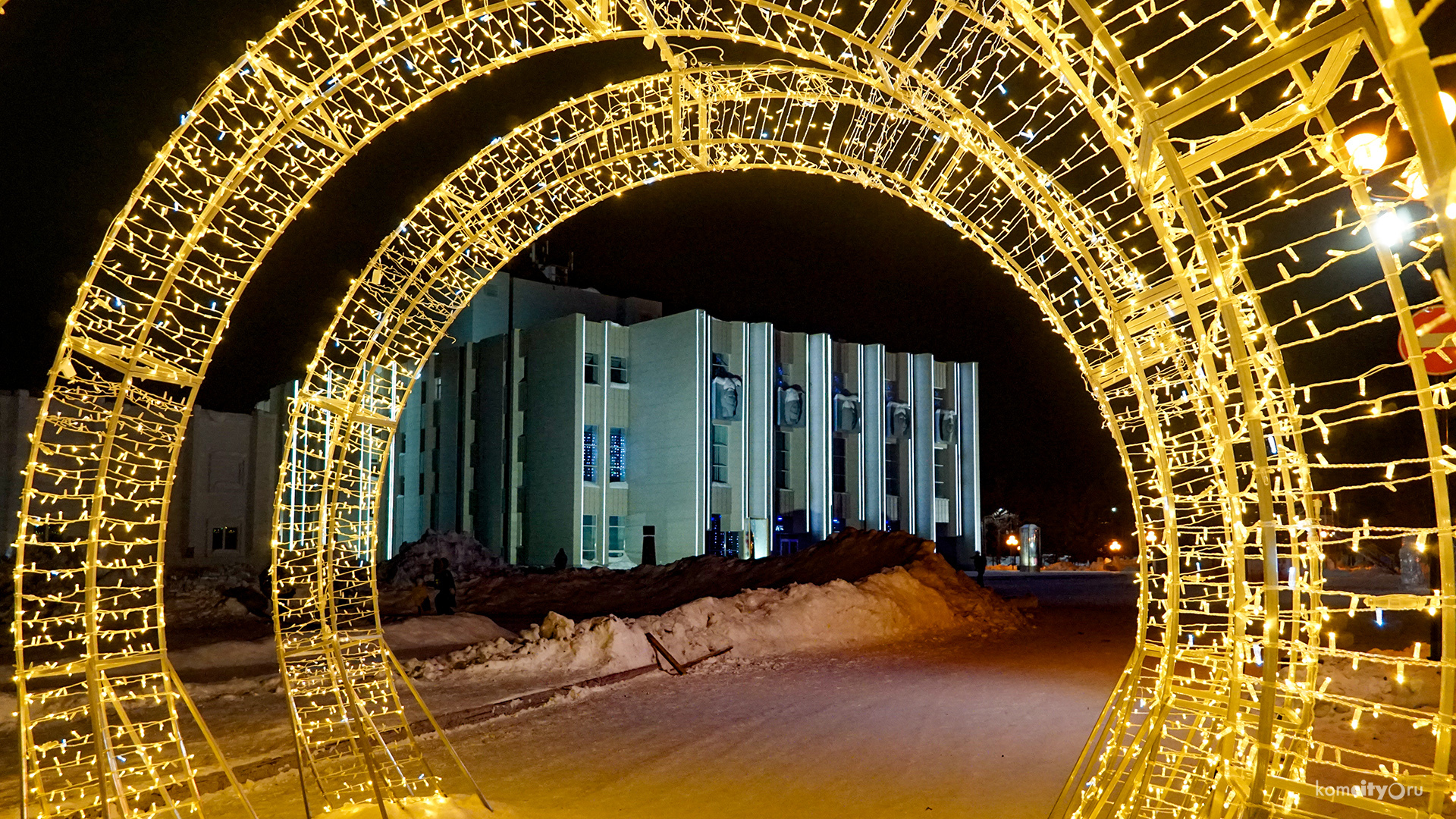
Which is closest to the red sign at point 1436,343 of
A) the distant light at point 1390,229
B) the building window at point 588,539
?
the distant light at point 1390,229

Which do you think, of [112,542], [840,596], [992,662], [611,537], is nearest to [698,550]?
[611,537]

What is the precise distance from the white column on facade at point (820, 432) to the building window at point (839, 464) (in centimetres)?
92

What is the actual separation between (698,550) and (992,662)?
18.4m

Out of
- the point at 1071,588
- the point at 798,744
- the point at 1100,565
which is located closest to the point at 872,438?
the point at 1071,588

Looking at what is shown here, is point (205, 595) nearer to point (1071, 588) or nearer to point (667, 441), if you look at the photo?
point (667, 441)

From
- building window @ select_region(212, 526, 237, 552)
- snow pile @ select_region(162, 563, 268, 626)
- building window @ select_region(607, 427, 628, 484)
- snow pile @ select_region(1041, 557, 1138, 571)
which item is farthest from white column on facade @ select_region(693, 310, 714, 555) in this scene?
snow pile @ select_region(1041, 557, 1138, 571)

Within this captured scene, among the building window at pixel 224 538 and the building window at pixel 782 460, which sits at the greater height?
the building window at pixel 782 460

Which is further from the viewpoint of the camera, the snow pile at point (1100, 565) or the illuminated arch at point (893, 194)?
the snow pile at point (1100, 565)

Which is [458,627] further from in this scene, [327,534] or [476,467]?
[476,467]

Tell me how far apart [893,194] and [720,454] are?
28.2 meters

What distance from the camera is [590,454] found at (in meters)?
34.3

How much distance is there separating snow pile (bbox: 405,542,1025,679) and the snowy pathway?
1224mm

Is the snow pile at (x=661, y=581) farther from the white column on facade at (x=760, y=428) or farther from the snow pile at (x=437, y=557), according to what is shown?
the white column on facade at (x=760, y=428)

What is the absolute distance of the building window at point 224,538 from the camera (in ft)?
131
